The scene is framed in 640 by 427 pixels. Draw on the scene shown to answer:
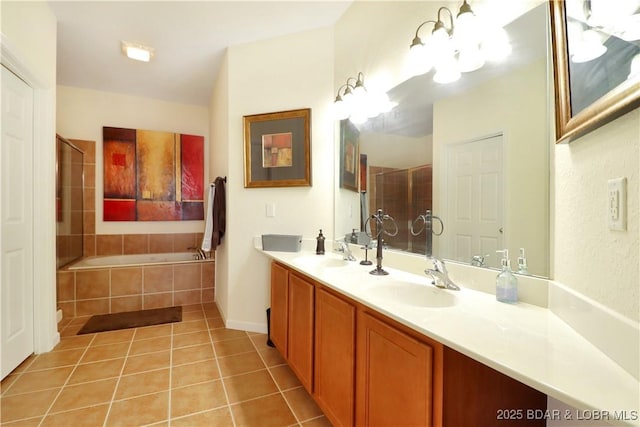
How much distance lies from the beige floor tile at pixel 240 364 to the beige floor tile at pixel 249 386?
0.06 metres

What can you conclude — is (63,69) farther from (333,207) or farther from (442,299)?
(442,299)

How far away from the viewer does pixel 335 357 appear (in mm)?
1313

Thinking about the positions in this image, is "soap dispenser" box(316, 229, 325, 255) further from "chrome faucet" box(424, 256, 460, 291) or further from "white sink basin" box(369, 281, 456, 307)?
"chrome faucet" box(424, 256, 460, 291)

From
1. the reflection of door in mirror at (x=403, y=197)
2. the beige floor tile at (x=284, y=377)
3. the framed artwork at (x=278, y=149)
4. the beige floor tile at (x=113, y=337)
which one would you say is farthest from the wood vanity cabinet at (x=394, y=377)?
the beige floor tile at (x=113, y=337)

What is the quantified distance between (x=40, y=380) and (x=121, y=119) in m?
2.99

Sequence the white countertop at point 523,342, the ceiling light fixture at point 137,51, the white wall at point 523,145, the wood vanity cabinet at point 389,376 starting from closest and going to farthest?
the white countertop at point 523,342 → the wood vanity cabinet at point 389,376 → the white wall at point 523,145 → the ceiling light fixture at point 137,51

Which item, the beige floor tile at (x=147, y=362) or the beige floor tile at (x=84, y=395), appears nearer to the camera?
the beige floor tile at (x=84, y=395)

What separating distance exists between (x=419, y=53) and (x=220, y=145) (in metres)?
2.20

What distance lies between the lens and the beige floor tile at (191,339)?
7.51ft

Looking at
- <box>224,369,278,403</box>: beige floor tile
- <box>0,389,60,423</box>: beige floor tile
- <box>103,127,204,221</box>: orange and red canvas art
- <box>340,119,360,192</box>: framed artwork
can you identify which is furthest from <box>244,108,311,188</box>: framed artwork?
<box>0,389,60,423</box>: beige floor tile

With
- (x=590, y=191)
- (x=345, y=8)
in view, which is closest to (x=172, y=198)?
(x=345, y=8)

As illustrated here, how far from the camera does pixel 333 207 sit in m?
2.39

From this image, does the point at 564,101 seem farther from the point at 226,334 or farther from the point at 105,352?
the point at 105,352

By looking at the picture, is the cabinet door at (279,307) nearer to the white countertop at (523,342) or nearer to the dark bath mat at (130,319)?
the white countertop at (523,342)
